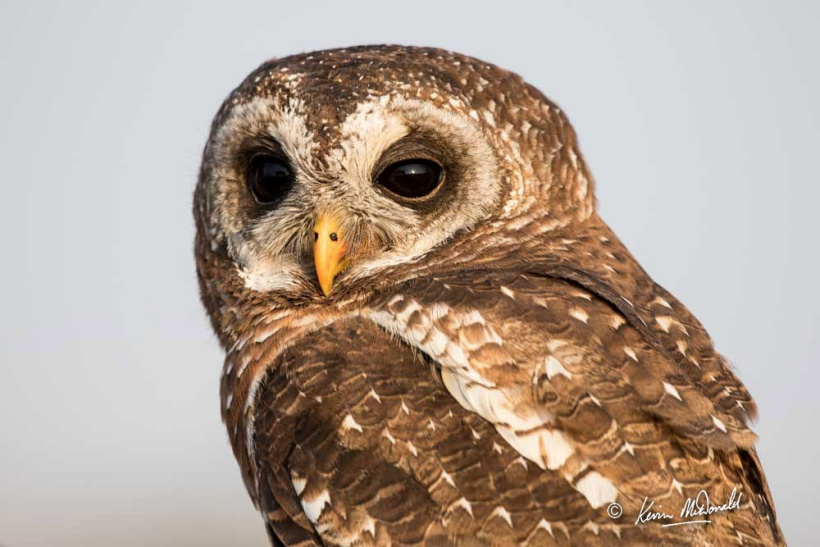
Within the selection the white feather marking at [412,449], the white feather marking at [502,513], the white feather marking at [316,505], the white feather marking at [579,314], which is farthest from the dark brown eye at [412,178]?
the white feather marking at [502,513]

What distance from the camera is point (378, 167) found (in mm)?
4348

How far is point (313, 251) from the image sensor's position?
4383 mm

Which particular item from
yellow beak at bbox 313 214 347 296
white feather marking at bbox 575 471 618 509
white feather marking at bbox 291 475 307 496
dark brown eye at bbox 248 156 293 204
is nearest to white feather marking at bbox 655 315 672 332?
white feather marking at bbox 575 471 618 509

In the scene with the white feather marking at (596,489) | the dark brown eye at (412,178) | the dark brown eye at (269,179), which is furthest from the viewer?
the dark brown eye at (269,179)

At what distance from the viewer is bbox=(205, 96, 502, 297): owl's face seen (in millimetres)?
4309

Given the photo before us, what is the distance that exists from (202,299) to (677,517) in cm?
270

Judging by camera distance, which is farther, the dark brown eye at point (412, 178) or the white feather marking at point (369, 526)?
the dark brown eye at point (412, 178)

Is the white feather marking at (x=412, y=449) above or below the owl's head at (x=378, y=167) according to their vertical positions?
→ below

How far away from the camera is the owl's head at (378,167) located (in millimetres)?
4312

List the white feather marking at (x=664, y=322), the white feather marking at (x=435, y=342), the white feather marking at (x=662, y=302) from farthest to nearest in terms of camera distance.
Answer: the white feather marking at (x=662, y=302) → the white feather marking at (x=664, y=322) → the white feather marking at (x=435, y=342)

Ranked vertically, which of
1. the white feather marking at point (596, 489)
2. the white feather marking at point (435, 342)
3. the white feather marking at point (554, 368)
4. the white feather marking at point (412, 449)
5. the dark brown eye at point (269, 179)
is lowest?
the white feather marking at point (596, 489)

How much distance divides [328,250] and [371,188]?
0.33 meters

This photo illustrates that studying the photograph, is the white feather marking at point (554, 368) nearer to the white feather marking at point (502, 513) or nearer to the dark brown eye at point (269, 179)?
the white feather marking at point (502, 513)

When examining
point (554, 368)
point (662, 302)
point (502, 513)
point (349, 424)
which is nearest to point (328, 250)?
point (349, 424)
